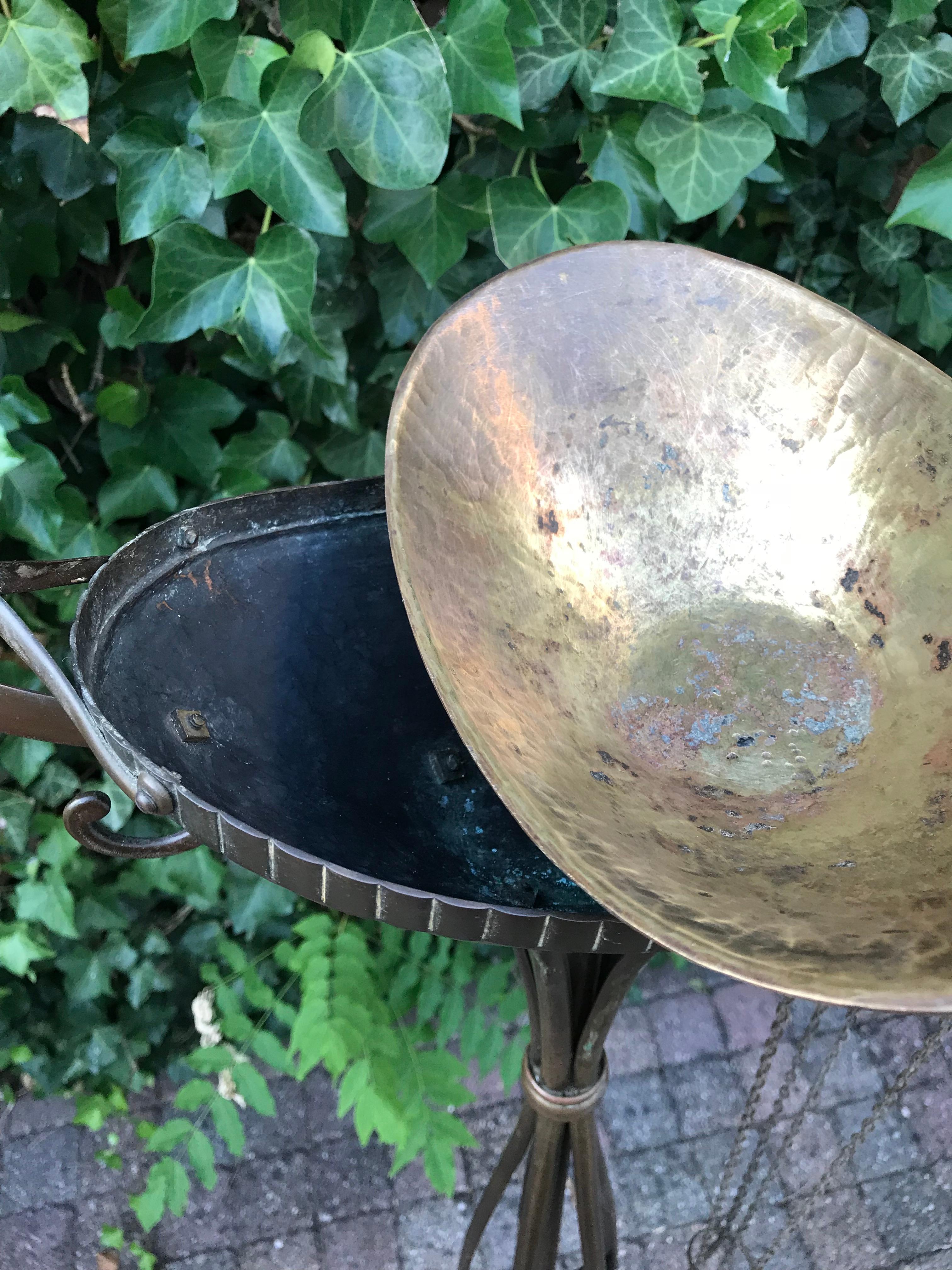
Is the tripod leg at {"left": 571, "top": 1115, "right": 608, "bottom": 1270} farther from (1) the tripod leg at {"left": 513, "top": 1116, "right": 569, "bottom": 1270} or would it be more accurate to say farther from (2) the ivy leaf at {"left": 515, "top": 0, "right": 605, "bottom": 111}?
(2) the ivy leaf at {"left": 515, "top": 0, "right": 605, "bottom": 111}

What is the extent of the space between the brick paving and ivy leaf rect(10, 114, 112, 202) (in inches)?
48.3

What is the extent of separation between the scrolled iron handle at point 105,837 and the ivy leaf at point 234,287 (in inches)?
23.0

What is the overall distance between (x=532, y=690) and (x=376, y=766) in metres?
0.15

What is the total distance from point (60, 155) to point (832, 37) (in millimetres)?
825

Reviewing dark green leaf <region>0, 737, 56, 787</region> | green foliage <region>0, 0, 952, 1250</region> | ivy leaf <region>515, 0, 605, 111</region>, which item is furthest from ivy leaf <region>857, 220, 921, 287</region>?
dark green leaf <region>0, 737, 56, 787</region>

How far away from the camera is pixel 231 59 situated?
3.19 feet

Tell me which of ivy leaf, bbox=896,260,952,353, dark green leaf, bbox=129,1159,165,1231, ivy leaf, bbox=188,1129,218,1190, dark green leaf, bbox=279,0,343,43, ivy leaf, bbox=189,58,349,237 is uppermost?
dark green leaf, bbox=279,0,343,43

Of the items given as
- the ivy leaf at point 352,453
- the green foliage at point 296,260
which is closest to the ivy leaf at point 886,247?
the green foliage at point 296,260

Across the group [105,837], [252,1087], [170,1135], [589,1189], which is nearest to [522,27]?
[105,837]

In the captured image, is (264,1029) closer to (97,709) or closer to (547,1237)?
(547,1237)

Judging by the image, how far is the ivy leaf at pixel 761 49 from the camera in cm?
93

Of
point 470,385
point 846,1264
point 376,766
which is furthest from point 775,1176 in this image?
point 470,385

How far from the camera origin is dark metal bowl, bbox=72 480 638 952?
0.53 meters

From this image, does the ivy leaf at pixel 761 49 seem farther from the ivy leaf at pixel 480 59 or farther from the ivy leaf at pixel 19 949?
the ivy leaf at pixel 19 949
